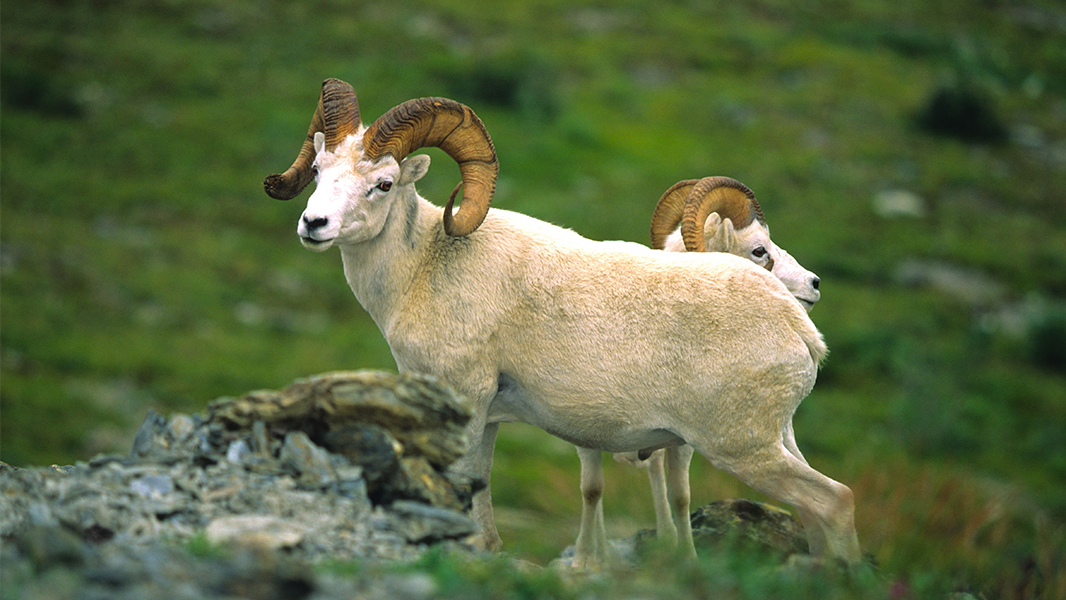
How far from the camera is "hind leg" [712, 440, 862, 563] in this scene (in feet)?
26.0

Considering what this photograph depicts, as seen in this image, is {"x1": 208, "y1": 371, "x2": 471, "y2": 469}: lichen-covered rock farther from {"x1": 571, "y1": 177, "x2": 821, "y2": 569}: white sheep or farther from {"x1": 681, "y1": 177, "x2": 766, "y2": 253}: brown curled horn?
{"x1": 681, "y1": 177, "x2": 766, "y2": 253}: brown curled horn

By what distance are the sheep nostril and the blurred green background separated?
20.2ft

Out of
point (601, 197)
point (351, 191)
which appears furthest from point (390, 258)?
point (601, 197)

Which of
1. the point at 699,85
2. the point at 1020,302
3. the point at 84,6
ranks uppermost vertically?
the point at 84,6

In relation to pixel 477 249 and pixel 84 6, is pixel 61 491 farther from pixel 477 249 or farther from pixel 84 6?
pixel 84 6

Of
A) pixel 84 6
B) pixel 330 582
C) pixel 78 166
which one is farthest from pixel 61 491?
pixel 84 6

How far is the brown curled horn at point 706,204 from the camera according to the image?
9.29 meters

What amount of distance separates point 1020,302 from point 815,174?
7452 mm

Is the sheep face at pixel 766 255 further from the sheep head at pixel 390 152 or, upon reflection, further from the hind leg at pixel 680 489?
the sheep head at pixel 390 152

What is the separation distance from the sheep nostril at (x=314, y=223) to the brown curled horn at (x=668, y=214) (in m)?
3.63

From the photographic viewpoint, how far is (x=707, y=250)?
9.52 m

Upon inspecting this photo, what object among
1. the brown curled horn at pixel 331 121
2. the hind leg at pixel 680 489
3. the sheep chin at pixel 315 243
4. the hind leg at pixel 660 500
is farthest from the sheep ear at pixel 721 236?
the sheep chin at pixel 315 243

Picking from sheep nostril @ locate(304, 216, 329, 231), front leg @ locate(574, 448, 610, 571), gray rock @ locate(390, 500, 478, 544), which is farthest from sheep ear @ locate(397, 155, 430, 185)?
front leg @ locate(574, 448, 610, 571)

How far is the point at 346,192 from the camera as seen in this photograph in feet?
26.1
